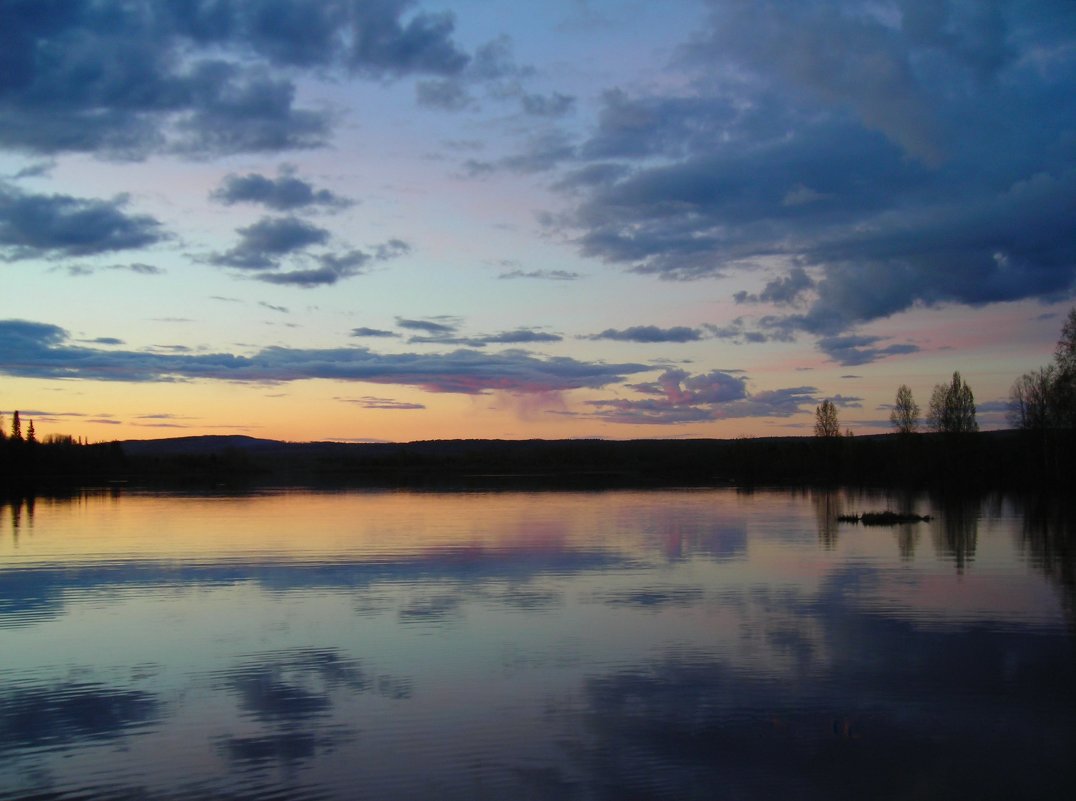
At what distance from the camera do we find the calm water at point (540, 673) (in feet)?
29.7

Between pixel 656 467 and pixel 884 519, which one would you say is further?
pixel 656 467

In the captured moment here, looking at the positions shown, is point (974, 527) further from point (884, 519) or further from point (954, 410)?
point (954, 410)

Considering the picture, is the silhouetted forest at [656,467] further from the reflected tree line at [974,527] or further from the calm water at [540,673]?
the calm water at [540,673]

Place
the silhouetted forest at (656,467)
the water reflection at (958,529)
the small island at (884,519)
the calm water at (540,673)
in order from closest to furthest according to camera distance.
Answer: the calm water at (540,673), the water reflection at (958,529), the small island at (884,519), the silhouetted forest at (656,467)

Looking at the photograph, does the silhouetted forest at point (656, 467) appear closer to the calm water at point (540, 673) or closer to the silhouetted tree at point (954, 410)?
the silhouetted tree at point (954, 410)

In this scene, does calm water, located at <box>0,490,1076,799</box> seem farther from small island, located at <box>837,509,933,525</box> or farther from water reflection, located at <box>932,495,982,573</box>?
small island, located at <box>837,509,933,525</box>

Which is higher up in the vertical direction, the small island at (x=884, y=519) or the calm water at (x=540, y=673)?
the small island at (x=884, y=519)

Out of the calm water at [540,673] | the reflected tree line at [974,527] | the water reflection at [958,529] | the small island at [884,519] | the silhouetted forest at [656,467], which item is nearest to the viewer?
the calm water at [540,673]

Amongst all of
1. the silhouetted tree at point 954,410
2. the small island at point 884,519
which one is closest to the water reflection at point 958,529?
the small island at point 884,519

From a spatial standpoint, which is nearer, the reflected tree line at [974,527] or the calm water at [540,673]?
the calm water at [540,673]

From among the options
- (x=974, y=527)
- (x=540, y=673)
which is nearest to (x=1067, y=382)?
(x=974, y=527)

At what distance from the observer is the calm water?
9047mm

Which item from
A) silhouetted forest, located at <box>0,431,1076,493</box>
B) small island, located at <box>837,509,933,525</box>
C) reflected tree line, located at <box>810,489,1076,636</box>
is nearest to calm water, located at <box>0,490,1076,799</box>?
reflected tree line, located at <box>810,489,1076,636</box>

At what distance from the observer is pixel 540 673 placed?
12773 millimetres
